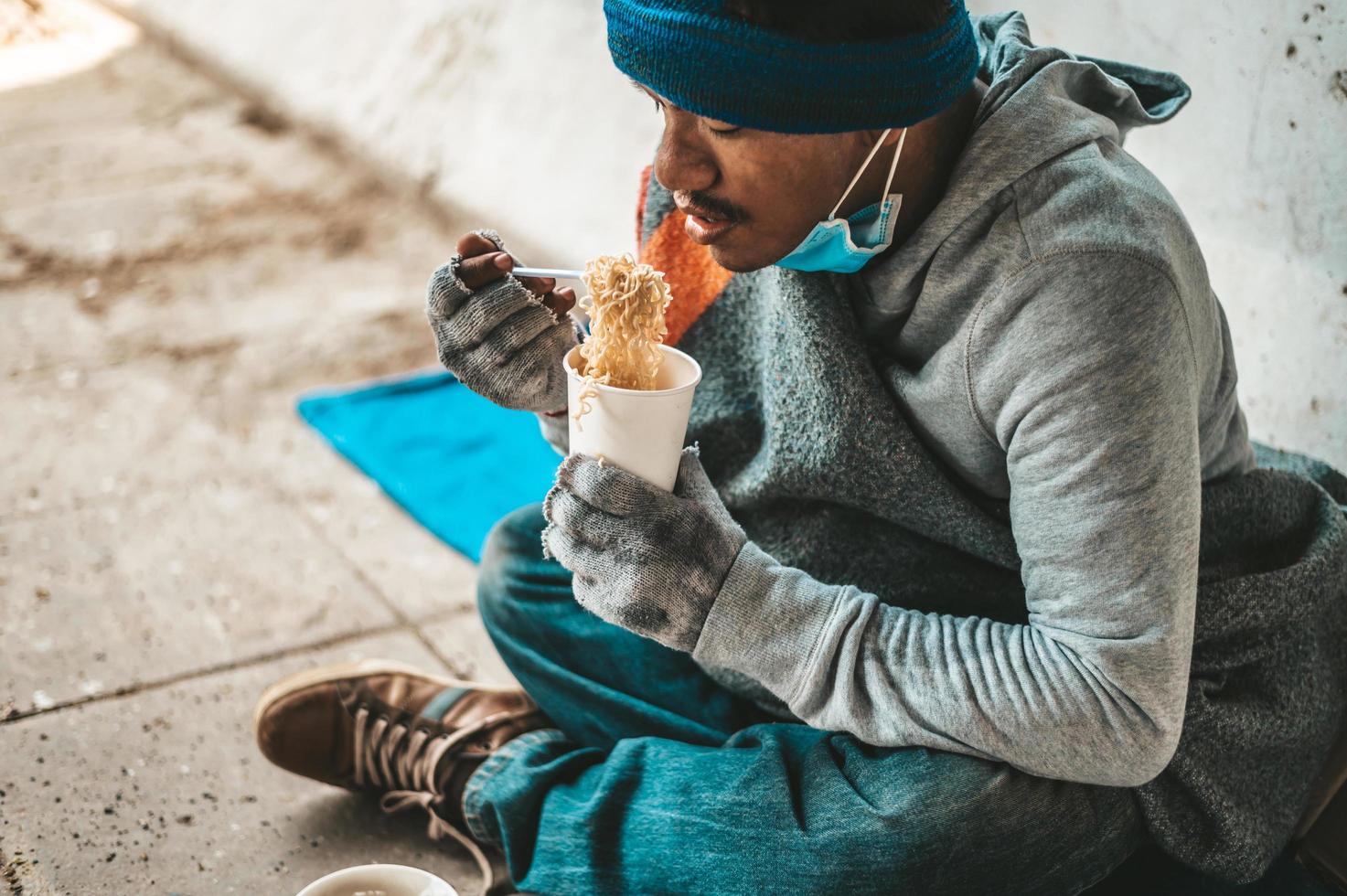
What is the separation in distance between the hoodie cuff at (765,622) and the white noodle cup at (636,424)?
0.16 m

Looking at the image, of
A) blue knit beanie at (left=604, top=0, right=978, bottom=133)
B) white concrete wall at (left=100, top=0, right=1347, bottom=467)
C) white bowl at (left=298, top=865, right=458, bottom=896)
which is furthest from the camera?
white concrete wall at (left=100, top=0, right=1347, bottom=467)

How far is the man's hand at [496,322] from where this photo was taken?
5.82 ft

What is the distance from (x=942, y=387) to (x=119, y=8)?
6.93 metres

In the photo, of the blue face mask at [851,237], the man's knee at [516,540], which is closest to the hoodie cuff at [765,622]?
the blue face mask at [851,237]

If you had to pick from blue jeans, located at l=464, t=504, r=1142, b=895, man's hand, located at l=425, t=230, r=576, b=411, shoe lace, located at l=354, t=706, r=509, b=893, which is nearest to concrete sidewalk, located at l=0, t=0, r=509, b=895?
shoe lace, located at l=354, t=706, r=509, b=893

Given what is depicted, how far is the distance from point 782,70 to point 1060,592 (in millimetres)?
688

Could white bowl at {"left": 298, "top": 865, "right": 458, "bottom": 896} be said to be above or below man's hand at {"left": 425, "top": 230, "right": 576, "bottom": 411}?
below

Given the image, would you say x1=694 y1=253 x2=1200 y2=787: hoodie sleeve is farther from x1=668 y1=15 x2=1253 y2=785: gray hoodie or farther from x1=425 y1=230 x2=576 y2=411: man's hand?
x1=425 y1=230 x2=576 y2=411: man's hand

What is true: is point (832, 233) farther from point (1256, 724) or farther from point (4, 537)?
point (4, 537)

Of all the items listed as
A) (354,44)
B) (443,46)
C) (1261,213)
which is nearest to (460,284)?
(1261,213)

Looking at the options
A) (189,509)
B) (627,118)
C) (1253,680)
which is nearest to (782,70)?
(1253,680)

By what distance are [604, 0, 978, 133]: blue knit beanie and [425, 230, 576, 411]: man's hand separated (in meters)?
0.40

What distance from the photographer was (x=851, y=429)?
5.71ft

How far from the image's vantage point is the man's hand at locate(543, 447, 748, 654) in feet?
5.13
